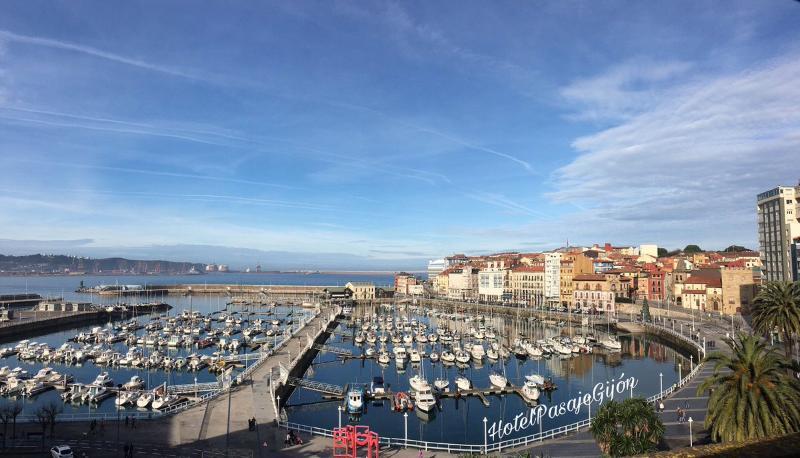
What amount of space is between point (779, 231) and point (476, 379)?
3661 centimetres

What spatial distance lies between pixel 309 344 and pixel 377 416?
2247 centimetres

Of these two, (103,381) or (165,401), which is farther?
(103,381)

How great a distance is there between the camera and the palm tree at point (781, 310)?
30.1 m

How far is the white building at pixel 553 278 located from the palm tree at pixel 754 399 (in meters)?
91.2

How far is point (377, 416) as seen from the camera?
3781 centimetres

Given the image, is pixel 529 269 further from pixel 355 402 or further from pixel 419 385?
pixel 355 402

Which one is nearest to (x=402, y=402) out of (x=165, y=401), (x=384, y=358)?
(x=165, y=401)

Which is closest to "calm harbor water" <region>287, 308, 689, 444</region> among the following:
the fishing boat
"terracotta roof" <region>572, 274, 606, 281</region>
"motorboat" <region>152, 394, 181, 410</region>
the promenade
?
the fishing boat

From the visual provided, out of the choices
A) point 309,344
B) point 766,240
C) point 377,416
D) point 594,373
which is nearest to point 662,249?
point 766,240

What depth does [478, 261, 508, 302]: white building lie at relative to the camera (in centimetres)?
12538

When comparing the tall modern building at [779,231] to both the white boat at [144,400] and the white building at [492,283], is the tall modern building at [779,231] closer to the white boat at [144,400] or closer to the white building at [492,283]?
the white boat at [144,400]

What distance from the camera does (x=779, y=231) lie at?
56500mm

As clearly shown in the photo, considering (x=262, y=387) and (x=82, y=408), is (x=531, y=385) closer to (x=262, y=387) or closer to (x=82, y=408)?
(x=262, y=387)

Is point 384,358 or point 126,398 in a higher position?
point 384,358
